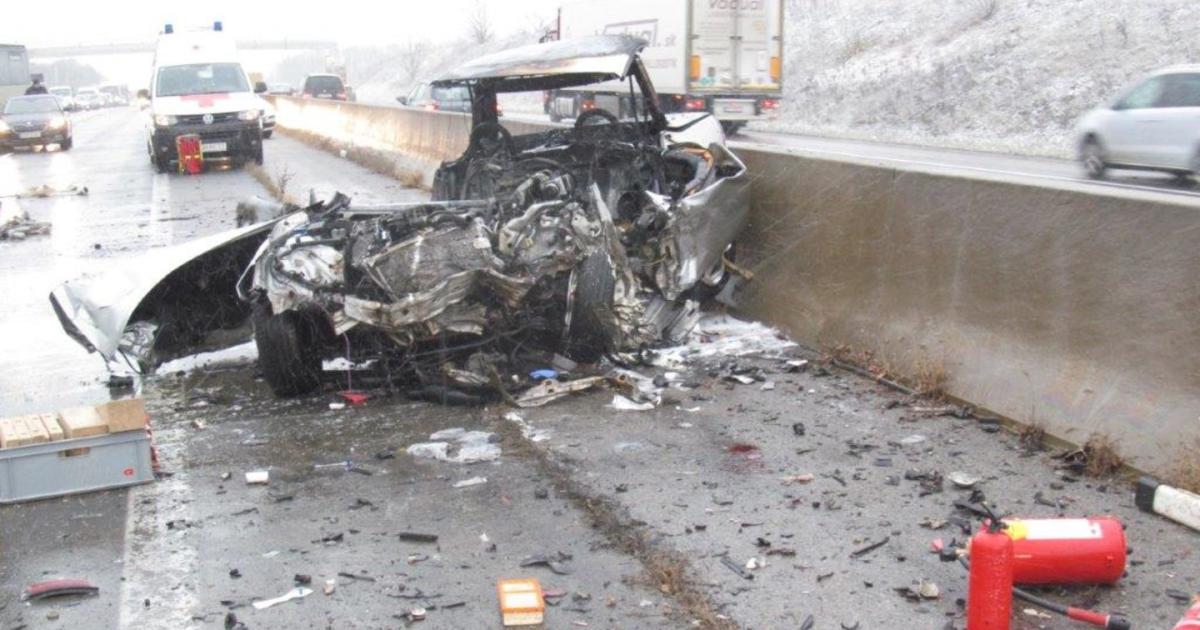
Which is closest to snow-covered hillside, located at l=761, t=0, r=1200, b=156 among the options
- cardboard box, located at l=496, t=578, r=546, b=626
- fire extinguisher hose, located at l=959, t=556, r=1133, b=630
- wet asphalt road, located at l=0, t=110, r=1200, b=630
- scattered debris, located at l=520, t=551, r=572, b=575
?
wet asphalt road, located at l=0, t=110, r=1200, b=630

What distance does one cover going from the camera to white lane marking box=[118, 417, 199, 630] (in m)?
4.04

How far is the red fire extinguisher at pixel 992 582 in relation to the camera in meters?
3.54

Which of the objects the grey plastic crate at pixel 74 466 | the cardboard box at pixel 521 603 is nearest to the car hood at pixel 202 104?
the grey plastic crate at pixel 74 466

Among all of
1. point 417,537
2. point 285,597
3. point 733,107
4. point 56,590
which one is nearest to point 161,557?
point 56,590

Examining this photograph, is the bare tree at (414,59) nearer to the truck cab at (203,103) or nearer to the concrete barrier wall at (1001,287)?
the truck cab at (203,103)

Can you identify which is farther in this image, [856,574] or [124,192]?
[124,192]

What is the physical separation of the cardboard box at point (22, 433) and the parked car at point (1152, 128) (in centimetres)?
1398

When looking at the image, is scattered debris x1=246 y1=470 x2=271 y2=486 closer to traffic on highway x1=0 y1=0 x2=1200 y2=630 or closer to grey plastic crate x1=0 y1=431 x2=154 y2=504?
traffic on highway x1=0 y1=0 x2=1200 y2=630

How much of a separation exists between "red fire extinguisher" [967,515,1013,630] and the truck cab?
70.8 ft

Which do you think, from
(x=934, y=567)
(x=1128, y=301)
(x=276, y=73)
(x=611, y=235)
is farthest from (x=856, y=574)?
(x=276, y=73)

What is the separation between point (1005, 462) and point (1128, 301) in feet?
2.94

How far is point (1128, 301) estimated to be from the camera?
5066mm

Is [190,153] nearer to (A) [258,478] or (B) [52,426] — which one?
(B) [52,426]

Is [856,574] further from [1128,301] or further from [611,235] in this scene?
[611,235]
